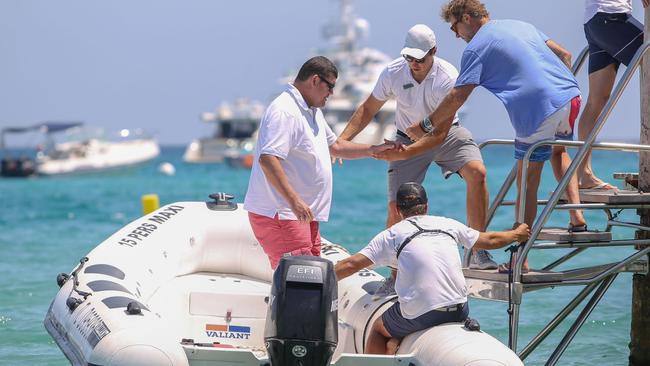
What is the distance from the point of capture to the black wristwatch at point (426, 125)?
679 cm

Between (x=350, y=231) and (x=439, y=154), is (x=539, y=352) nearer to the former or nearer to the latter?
(x=439, y=154)

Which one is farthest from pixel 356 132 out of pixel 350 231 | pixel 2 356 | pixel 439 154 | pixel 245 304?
pixel 350 231

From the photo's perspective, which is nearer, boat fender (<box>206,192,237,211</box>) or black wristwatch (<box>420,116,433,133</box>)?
black wristwatch (<box>420,116,433,133</box>)

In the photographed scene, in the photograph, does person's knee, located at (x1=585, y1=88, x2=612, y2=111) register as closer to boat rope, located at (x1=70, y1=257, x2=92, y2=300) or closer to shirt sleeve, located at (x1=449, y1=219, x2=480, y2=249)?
shirt sleeve, located at (x1=449, y1=219, x2=480, y2=249)

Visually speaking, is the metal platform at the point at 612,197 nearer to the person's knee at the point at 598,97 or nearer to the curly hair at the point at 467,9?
the person's knee at the point at 598,97

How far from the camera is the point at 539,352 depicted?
396 inches

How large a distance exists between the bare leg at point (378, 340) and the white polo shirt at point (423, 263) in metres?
0.40

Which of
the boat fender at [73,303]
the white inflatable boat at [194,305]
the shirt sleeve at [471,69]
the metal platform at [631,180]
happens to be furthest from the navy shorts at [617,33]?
the boat fender at [73,303]

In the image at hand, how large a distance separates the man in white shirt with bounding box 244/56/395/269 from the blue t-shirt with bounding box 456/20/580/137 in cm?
83

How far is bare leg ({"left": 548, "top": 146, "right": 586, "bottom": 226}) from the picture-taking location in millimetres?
6719

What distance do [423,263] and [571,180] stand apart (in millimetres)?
1408

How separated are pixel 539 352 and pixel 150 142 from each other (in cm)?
6004

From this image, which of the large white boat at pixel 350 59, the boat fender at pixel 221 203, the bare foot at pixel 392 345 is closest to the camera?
the bare foot at pixel 392 345

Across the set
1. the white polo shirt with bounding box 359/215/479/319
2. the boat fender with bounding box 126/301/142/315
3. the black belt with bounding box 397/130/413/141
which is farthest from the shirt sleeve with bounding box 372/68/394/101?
the boat fender with bounding box 126/301/142/315
